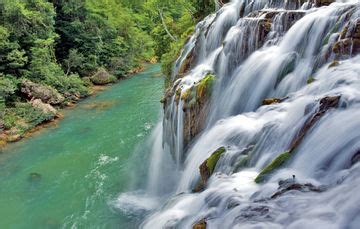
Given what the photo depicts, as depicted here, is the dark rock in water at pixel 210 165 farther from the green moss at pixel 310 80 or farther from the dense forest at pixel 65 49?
the dense forest at pixel 65 49

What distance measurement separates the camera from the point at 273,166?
5980mm

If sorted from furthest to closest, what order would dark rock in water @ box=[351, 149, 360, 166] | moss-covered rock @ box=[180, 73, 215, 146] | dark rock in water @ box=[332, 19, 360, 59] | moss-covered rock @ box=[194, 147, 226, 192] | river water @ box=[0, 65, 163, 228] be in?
river water @ box=[0, 65, 163, 228], moss-covered rock @ box=[180, 73, 215, 146], dark rock in water @ box=[332, 19, 360, 59], moss-covered rock @ box=[194, 147, 226, 192], dark rock in water @ box=[351, 149, 360, 166]

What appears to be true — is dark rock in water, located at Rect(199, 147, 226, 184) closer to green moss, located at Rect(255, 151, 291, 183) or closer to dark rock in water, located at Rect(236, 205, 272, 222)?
green moss, located at Rect(255, 151, 291, 183)

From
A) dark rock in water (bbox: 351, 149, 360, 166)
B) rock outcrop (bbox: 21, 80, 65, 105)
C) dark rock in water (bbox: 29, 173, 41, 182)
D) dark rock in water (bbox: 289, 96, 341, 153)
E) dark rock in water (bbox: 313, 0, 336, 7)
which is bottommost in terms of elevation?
dark rock in water (bbox: 29, 173, 41, 182)

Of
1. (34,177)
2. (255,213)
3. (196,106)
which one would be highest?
(196,106)

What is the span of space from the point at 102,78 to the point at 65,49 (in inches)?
164

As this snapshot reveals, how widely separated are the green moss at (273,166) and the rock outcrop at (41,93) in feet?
64.5

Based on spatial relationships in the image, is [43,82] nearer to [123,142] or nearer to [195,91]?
[123,142]

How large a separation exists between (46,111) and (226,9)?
12.6m

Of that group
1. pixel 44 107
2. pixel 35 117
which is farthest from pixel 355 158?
pixel 44 107

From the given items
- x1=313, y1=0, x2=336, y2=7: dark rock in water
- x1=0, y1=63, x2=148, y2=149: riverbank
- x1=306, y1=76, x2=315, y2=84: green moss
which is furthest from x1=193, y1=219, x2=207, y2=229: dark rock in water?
x1=0, y1=63, x2=148, y2=149: riverbank

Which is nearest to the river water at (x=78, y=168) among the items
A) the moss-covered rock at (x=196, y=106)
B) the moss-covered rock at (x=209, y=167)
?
the moss-covered rock at (x=196, y=106)

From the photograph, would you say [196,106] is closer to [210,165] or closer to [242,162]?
[210,165]

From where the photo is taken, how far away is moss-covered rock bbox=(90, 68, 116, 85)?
30109mm
